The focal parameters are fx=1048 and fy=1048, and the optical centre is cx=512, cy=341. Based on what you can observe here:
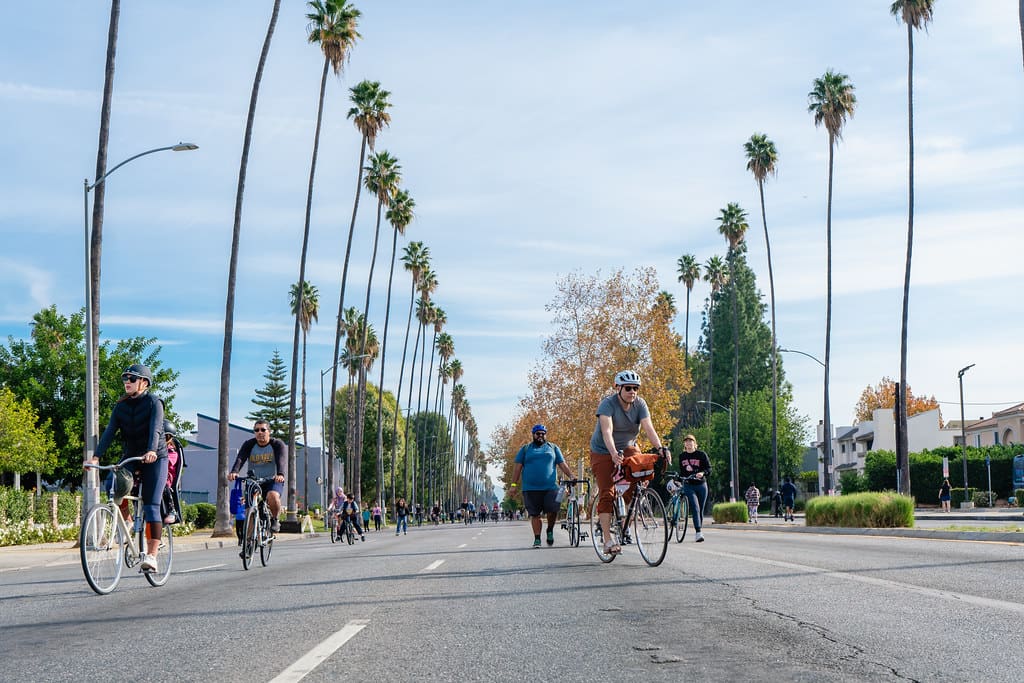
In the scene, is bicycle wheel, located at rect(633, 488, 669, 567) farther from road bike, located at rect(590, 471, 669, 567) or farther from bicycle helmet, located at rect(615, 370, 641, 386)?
bicycle helmet, located at rect(615, 370, 641, 386)

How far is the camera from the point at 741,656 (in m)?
5.54

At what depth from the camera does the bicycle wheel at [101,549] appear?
9.31 meters

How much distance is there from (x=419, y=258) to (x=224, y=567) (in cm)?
6730

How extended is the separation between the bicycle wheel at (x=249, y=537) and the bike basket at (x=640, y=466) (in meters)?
5.36

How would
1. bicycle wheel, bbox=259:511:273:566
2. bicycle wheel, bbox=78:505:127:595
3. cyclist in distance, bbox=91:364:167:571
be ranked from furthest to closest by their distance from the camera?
bicycle wheel, bbox=259:511:273:566, cyclist in distance, bbox=91:364:167:571, bicycle wheel, bbox=78:505:127:595

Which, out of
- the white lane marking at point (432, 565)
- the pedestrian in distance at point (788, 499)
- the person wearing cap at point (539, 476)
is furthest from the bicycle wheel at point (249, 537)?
the pedestrian in distance at point (788, 499)

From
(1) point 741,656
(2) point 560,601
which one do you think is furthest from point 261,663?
(2) point 560,601

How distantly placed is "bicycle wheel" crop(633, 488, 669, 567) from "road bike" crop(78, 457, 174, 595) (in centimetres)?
491

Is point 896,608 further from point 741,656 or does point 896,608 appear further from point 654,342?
point 654,342

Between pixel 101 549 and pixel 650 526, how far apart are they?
5.45 m

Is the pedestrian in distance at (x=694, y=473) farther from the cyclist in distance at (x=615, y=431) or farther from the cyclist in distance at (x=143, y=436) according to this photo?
the cyclist in distance at (x=143, y=436)

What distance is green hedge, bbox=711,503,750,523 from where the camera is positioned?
1572 inches

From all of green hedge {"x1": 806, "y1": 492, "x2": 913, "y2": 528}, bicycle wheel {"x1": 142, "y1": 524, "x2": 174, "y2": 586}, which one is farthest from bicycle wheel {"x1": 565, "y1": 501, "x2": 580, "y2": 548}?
green hedge {"x1": 806, "y1": 492, "x2": 913, "y2": 528}

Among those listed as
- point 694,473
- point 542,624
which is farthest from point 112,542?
point 694,473
